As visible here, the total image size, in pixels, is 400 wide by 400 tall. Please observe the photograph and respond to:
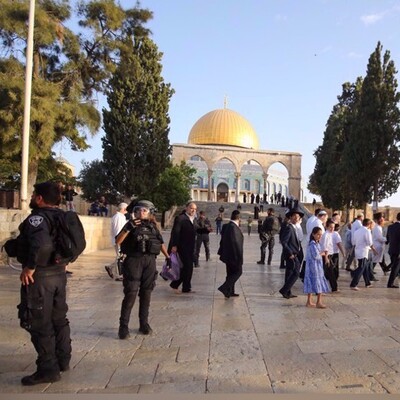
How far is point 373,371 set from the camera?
4.16m

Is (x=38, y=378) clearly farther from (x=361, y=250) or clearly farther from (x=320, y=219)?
(x=361, y=250)

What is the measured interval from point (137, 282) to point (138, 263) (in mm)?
209

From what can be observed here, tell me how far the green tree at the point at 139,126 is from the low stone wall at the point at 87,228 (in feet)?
28.5

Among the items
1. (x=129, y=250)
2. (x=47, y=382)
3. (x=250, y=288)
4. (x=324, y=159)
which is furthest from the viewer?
(x=324, y=159)

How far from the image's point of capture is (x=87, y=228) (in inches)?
597

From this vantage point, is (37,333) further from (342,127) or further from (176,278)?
(342,127)

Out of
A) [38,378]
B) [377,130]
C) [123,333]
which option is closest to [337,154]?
[377,130]

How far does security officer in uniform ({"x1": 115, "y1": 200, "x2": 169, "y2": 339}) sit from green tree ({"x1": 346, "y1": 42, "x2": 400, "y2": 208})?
26.4 metres

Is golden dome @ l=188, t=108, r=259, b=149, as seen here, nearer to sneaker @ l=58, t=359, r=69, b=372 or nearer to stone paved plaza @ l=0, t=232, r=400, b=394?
stone paved plaza @ l=0, t=232, r=400, b=394

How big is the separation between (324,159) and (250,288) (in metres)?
30.3

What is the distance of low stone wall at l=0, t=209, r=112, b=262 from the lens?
11242 millimetres

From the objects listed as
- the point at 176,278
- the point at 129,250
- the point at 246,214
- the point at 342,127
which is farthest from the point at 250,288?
the point at 246,214

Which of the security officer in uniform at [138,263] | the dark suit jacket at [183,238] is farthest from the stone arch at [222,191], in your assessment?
the security officer in uniform at [138,263]

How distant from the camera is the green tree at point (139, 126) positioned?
85.3ft
